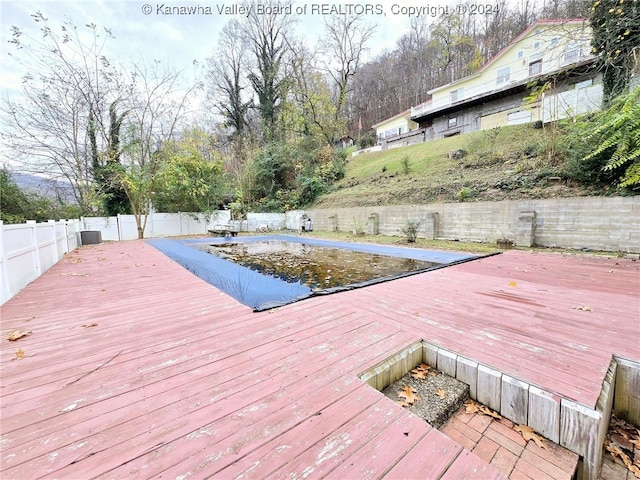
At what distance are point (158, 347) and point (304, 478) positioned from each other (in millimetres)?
1499

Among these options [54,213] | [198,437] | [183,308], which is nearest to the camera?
[198,437]

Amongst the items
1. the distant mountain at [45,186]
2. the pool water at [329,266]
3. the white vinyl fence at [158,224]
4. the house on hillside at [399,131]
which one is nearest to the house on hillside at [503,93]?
the house on hillside at [399,131]

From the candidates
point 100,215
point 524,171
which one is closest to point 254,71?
point 100,215

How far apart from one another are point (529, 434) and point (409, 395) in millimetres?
615

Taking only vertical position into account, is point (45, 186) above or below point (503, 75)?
below

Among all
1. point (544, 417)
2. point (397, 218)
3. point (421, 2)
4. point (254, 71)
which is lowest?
point (544, 417)

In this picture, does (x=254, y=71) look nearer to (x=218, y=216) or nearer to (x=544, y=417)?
(x=218, y=216)

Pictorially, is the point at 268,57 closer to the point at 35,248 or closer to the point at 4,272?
the point at 35,248

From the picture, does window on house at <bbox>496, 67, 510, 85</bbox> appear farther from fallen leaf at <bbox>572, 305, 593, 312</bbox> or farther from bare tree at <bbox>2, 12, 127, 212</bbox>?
bare tree at <bbox>2, 12, 127, 212</bbox>

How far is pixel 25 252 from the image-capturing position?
381cm

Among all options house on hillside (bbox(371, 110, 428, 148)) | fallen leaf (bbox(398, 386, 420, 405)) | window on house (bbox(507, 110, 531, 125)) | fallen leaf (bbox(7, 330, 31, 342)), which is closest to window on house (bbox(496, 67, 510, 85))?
window on house (bbox(507, 110, 531, 125))

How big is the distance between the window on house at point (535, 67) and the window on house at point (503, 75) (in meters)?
1.17

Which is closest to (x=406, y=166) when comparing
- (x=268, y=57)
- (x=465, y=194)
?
(x=465, y=194)

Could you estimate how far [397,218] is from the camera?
10062 mm
